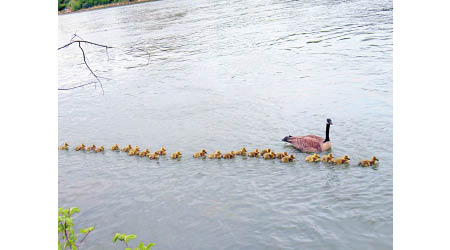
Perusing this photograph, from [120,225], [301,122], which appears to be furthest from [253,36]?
[120,225]

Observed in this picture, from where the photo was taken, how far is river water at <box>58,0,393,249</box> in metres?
8.12

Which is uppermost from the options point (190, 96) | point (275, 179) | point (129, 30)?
point (129, 30)

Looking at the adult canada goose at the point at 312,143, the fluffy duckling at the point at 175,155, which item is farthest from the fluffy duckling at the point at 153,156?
the adult canada goose at the point at 312,143

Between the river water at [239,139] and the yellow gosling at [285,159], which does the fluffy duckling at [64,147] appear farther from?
the yellow gosling at [285,159]

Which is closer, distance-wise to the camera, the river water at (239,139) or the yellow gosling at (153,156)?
the river water at (239,139)

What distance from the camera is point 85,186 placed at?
431 inches

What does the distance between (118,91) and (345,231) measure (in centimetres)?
1639

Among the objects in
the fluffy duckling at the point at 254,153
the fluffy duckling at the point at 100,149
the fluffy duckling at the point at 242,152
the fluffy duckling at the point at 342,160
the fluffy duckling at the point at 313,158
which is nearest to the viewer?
the fluffy duckling at the point at 342,160

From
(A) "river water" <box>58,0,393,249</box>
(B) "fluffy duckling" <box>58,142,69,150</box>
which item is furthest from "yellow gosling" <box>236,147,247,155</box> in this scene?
(B) "fluffy duckling" <box>58,142,69,150</box>

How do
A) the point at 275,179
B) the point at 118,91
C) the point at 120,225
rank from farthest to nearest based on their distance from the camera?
the point at 118,91
the point at 275,179
the point at 120,225

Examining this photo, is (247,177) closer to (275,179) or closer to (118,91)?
(275,179)

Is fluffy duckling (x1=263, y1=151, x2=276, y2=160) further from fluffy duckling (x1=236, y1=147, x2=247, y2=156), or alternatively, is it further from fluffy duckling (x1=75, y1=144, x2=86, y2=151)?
fluffy duckling (x1=75, y1=144, x2=86, y2=151)

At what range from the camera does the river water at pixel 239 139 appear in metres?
8.12

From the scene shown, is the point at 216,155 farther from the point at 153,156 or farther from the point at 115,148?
the point at 115,148
